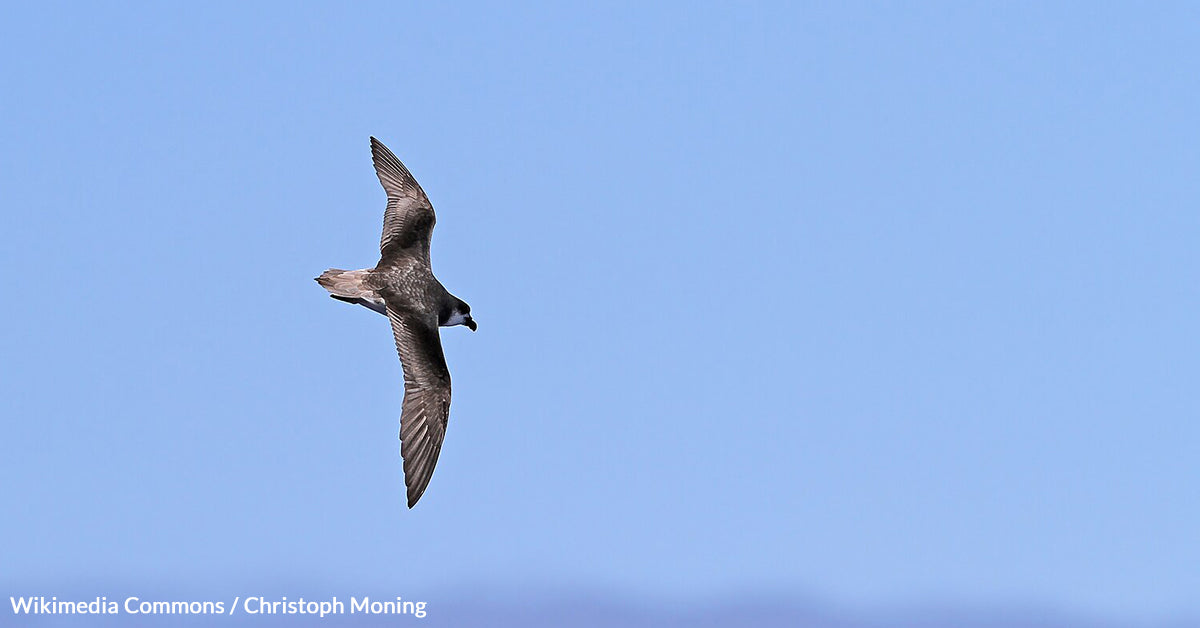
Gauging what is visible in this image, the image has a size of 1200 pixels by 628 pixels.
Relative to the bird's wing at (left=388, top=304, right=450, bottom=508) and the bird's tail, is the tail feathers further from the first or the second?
the bird's wing at (left=388, top=304, right=450, bottom=508)

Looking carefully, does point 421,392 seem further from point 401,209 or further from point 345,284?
point 401,209

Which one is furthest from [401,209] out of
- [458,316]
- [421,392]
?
[421,392]

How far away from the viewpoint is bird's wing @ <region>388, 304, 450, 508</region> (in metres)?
24.0

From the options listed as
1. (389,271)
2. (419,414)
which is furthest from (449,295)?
(419,414)

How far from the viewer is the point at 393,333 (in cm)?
2497

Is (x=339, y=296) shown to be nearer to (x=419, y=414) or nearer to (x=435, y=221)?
(x=419, y=414)

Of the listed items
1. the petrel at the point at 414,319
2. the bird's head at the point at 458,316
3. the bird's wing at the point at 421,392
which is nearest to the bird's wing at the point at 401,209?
the petrel at the point at 414,319

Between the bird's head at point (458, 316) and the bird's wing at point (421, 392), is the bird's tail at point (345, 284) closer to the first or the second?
the bird's wing at point (421, 392)

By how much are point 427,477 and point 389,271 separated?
4.22 m

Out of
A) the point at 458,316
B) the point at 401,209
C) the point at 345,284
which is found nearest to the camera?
the point at 345,284

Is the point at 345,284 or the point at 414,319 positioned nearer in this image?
the point at 345,284

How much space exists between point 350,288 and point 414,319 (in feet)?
4.13

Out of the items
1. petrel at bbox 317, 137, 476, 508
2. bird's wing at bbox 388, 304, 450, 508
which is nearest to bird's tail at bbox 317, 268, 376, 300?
petrel at bbox 317, 137, 476, 508

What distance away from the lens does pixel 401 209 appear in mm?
28328
